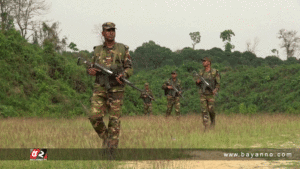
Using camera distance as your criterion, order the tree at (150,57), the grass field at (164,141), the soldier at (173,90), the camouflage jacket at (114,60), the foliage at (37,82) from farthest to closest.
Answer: the tree at (150,57)
the foliage at (37,82)
the soldier at (173,90)
the camouflage jacket at (114,60)
the grass field at (164,141)

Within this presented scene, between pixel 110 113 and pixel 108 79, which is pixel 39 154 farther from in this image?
pixel 108 79

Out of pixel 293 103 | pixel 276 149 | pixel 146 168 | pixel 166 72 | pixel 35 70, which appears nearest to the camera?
pixel 146 168

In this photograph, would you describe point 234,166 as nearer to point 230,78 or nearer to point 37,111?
point 37,111

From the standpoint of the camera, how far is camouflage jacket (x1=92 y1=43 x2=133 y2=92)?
467cm

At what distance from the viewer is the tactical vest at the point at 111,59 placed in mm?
4645

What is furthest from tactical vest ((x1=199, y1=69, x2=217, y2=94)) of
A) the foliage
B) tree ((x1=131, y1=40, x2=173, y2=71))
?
tree ((x1=131, y1=40, x2=173, y2=71))

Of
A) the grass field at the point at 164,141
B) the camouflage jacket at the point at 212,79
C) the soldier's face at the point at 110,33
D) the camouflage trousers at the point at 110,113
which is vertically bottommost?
the grass field at the point at 164,141

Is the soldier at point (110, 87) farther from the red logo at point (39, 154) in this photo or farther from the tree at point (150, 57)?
the tree at point (150, 57)

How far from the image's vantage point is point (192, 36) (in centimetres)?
5159

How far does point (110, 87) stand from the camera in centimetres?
462

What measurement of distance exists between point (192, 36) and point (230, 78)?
→ 976 inches

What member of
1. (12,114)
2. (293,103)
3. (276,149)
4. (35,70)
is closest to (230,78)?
(293,103)

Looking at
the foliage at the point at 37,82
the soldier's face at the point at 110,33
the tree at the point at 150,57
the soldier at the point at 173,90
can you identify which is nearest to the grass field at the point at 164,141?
the soldier's face at the point at 110,33

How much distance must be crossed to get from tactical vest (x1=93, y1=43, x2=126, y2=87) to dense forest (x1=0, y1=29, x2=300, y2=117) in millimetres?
1743
